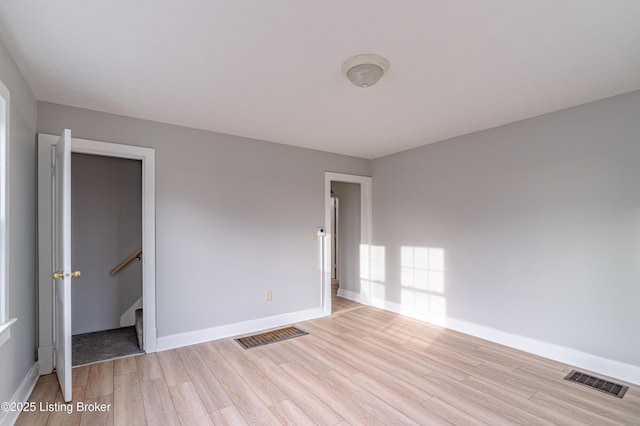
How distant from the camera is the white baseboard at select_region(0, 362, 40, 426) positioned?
6.26ft

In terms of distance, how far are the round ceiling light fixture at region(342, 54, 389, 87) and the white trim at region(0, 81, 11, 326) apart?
2100mm

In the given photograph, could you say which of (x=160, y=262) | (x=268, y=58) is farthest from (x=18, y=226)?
(x=268, y=58)

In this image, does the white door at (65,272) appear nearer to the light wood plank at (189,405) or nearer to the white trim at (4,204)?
the white trim at (4,204)

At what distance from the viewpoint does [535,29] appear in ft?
5.80

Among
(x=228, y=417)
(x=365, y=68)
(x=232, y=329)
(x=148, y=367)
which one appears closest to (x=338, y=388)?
(x=228, y=417)

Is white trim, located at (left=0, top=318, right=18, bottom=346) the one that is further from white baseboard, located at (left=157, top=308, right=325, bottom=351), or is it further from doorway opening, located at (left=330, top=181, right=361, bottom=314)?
doorway opening, located at (left=330, top=181, right=361, bottom=314)

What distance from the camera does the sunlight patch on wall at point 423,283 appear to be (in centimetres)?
404

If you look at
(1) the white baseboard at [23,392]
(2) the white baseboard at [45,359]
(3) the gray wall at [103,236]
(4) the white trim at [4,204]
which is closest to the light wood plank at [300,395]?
(1) the white baseboard at [23,392]

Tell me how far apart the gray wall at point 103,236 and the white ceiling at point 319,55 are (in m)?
1.37

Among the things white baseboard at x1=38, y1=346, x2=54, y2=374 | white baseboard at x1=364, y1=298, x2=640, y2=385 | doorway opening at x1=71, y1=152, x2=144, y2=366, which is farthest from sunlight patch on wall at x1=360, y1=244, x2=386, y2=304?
white baseboard at x1=38, y1=346, x2=54, y2=374

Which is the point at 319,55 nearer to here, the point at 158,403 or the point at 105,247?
the point at 158,403

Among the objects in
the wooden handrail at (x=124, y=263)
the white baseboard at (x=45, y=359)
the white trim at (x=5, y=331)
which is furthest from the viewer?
the wooden handrail at (x=124, y=263)

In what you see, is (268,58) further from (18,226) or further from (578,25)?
(18,226)

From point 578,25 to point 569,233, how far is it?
1988 mm
